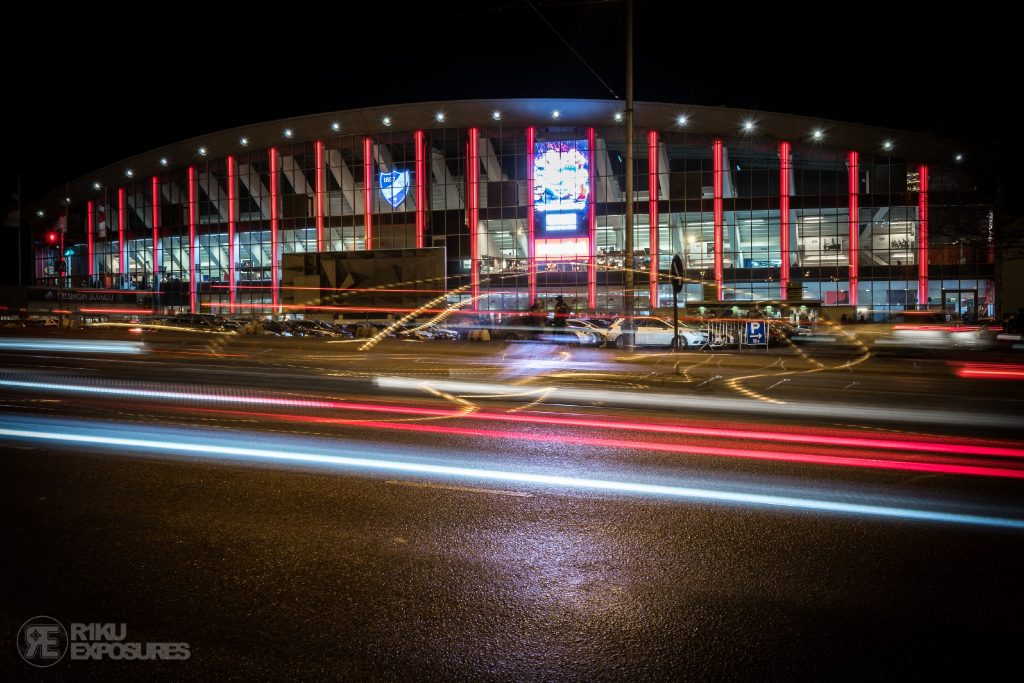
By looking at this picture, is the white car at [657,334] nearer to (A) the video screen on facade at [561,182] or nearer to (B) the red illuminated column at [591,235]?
(B) the red illuminated column at [591,235]

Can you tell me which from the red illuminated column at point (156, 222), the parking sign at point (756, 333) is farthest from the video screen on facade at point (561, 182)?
the red illuminated column at point (156, 222)

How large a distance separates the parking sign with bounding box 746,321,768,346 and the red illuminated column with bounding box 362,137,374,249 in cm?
3109

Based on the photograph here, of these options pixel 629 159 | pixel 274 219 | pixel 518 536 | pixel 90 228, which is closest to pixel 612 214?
pixel 629 159

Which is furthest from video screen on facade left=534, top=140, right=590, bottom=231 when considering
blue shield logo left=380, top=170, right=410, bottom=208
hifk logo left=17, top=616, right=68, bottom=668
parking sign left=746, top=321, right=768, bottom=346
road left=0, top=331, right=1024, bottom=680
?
hifk logo left=17, top=616, right=68, bottom=668

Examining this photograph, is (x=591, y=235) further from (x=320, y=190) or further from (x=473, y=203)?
(x=320, y=190)

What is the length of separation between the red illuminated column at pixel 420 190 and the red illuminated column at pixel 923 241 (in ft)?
104

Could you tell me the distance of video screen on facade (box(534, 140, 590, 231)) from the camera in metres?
45.9

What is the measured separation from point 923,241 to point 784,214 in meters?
8.41

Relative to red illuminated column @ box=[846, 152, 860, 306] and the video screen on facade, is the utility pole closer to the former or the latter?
the video screen on facade

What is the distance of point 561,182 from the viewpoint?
152 feet

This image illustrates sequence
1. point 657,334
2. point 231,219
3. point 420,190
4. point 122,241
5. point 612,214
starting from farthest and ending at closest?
point 122,241, point 231,219, point 420,190, point 612,214, point 657,334

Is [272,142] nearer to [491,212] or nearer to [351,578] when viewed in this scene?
[491,212]

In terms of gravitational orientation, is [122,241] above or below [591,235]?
above

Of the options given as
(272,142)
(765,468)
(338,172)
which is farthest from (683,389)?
(272,142)
